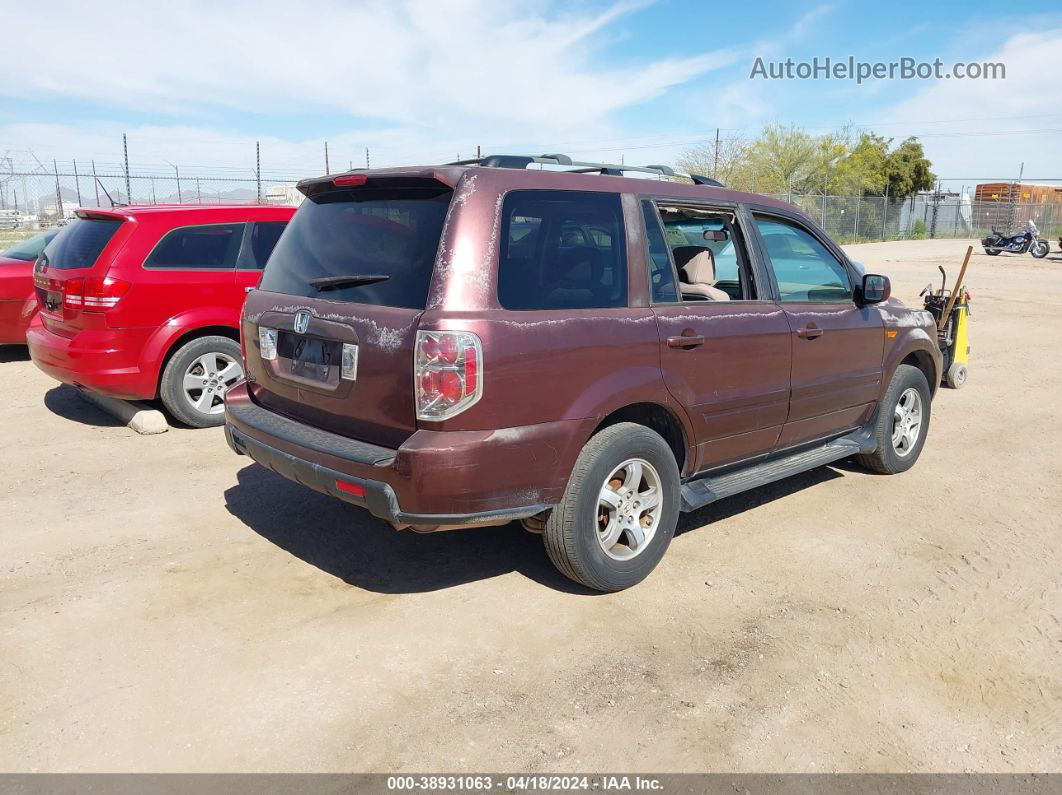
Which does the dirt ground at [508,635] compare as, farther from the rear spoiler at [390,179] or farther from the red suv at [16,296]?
the red suv at [16,296]

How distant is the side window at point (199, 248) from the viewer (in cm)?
641

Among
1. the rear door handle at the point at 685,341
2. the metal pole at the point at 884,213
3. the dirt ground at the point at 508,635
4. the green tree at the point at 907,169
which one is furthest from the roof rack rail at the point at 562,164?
the green tree at the point at 907,169

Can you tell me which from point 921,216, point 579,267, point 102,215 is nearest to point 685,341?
point 579,267

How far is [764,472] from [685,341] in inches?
42.3

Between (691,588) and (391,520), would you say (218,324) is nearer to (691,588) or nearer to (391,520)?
(391,520)

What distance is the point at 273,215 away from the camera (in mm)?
7094

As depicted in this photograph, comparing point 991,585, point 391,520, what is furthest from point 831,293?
point 391,520

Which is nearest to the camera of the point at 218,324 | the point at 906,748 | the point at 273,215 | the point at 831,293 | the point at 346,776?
the point at 346,776

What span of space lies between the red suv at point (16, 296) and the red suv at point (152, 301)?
2.16m

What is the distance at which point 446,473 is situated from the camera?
10.6 feet

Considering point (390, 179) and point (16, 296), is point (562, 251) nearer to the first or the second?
point (390, 179)

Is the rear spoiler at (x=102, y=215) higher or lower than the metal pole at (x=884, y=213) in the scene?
lower

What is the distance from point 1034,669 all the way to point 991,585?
79cm

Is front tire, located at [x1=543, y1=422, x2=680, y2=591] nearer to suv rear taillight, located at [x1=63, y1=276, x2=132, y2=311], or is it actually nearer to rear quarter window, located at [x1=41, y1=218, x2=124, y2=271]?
suv rear taillight, located at [x1=63, y1=276, x2=132, y2=311]
